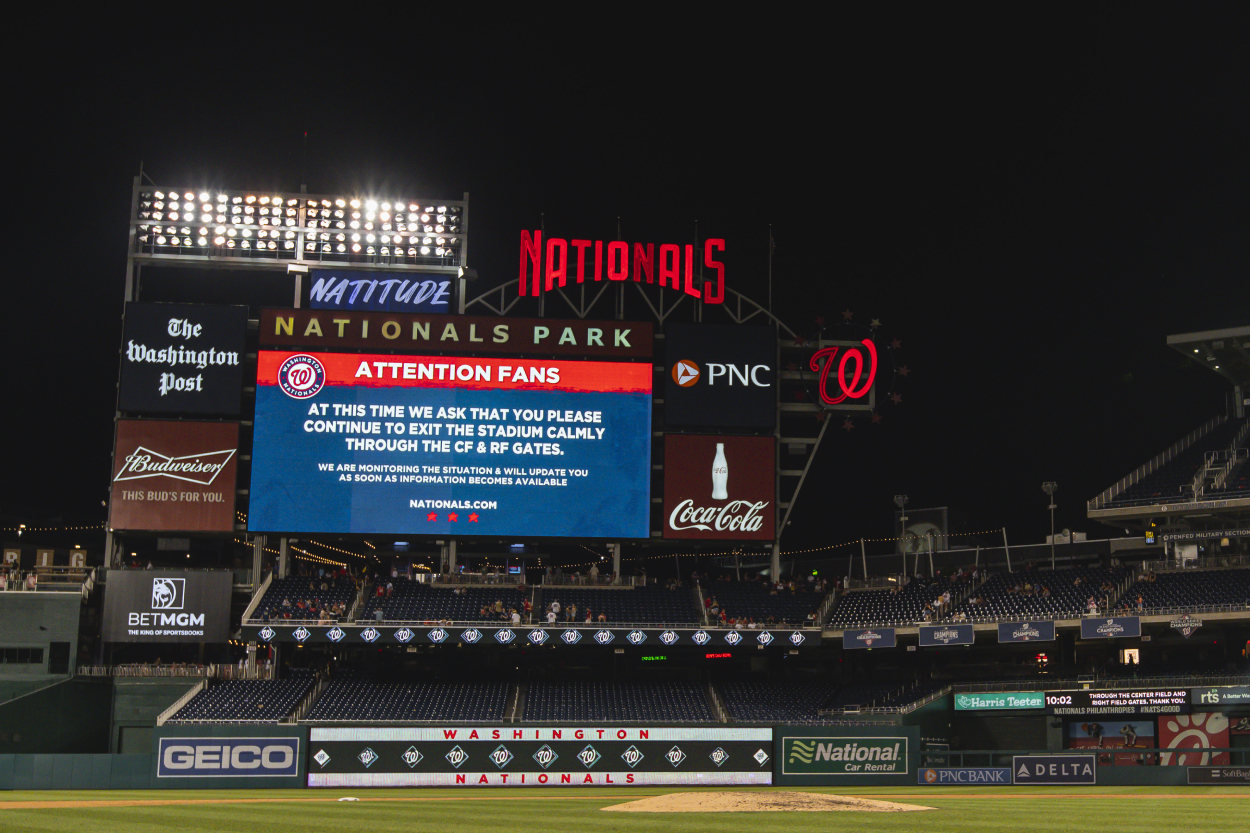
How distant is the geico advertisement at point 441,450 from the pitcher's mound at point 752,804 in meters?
16.9

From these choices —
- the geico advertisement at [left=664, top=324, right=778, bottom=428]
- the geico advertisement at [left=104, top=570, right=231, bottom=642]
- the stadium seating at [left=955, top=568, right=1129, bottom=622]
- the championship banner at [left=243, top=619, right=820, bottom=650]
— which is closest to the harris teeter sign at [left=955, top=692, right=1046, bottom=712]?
the stadium seating at [left=955, top=568, right=1129, bottom=622]

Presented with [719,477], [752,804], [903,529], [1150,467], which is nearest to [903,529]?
[903,529]

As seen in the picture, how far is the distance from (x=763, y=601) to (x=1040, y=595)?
356 inches

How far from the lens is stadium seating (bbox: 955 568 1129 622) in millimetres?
38312

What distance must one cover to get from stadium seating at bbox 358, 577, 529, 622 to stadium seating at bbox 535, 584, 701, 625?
1.40 m

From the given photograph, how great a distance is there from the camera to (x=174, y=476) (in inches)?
1556

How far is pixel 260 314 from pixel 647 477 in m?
13.8

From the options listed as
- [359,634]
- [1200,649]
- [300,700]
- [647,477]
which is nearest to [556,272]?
[647,477]

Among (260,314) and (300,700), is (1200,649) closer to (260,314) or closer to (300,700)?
(300,700)

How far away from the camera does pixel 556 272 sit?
4188 centimetres

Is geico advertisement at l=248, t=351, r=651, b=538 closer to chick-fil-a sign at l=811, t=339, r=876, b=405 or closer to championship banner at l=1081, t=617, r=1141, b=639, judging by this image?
chick-fil-a sign at l=811, t=339, r=876, b=405

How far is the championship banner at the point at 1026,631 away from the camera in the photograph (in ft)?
121

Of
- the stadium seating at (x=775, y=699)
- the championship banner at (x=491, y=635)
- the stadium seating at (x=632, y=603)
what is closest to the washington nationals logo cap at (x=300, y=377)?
the championship banner at (x=491, y=635)

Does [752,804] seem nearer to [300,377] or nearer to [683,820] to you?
[683,820]
